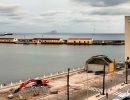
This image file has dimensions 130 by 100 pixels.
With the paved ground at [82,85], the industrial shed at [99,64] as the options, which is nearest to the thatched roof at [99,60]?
the industrial shed at [99,64]

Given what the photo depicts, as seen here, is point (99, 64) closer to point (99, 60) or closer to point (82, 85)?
point (99, 60)

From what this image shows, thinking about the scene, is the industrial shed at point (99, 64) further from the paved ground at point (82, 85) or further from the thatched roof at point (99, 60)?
the paved ground at point (82, 85)

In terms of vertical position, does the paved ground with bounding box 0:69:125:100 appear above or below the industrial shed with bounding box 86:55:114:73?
below

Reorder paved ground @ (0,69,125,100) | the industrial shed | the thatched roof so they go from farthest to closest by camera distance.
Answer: the thatched roof → the industrial shed → paved ground @ (0,69,125,100)

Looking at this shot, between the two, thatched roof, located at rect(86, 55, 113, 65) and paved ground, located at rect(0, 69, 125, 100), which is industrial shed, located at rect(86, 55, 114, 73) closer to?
thatched roof, located at rect(86, 55, 113, 65)

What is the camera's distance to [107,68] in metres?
69.6

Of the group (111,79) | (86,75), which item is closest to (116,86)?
(111,79)

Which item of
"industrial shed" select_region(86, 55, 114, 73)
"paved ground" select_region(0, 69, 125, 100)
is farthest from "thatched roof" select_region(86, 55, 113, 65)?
"paved ground" select_region(0, 69, 125, 100)

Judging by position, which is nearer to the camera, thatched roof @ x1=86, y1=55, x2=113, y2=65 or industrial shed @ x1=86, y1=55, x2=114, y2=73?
industrial shed @ x1=86, y1=55, x2=114, y2=73

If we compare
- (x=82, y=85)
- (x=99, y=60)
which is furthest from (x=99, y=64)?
(x=82, y=85)

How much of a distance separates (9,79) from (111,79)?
32032 mm

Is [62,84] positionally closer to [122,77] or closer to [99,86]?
[99,86]

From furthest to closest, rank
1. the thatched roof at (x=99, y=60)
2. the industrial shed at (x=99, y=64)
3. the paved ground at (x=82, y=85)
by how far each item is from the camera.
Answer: the thatched roof at (x=99, y=60) → the industrial shed at (x=99, y=64) → the paved ground at (x=82, y=85)

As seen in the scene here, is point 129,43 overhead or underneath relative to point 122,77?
overhead
